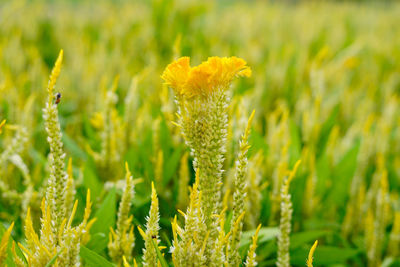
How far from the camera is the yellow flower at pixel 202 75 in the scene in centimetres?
63

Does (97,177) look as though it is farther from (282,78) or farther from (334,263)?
(282,78)

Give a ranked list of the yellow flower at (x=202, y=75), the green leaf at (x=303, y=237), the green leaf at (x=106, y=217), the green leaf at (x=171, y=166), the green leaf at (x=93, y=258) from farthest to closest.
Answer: the green leaf at (x=171, y=166)
the green leaf at (x=303, y=237)
the green leaf at (x=106, y=217)
the green leaf at (x=93, y=258)
the yellow flower at (x=202, y=75)

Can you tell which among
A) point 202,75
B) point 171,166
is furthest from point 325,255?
point 202,75

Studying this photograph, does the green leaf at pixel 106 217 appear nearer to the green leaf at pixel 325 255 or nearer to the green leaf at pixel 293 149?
the green leaf at pixel 325 255

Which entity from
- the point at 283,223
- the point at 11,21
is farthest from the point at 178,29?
the point at 283,223

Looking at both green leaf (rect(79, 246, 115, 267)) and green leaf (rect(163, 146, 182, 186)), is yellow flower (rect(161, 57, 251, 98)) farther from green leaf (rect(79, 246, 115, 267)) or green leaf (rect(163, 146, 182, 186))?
green leaf (rect(163, 146, 182, 186))

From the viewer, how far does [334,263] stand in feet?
4.00

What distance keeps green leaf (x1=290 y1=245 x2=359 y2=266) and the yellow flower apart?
679mm

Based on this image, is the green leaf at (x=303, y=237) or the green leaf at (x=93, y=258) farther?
the green leaf at (x=303, y=237)

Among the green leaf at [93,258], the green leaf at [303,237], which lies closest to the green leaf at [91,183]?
the green leaf at [93,258]

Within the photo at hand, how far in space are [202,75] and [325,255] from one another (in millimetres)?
770

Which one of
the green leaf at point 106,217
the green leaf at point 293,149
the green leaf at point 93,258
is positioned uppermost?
the green leaf at point 293,149

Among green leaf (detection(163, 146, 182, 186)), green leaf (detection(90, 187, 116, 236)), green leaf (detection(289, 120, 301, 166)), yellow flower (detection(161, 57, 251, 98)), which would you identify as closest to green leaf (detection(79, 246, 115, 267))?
green leaf (detection(90, 187, 116, 236))

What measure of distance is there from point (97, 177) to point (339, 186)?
84 centimetres
